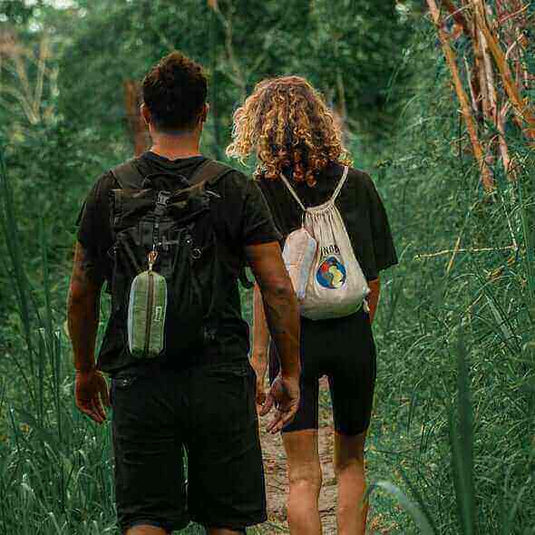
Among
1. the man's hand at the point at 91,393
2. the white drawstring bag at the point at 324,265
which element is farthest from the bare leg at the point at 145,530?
the white drawstring bag at the point at 324,265

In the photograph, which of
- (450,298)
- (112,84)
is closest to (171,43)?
(112,84)

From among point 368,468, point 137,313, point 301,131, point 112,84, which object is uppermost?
point 112,84

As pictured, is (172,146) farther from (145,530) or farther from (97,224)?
(145,530)

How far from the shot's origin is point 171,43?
17438 mm

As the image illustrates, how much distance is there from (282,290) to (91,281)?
583 millimetres

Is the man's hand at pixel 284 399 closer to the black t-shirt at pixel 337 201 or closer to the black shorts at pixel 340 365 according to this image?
the black shorts at pixel 340 365

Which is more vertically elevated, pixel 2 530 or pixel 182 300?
pixel 182 300

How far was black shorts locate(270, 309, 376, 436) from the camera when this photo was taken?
436 centimetres

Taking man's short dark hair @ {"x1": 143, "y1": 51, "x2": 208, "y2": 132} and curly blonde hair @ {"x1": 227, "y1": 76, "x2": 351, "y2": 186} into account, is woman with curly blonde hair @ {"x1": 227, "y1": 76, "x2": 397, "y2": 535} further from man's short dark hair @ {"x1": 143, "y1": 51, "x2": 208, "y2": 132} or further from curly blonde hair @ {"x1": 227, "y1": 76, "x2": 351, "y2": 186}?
man's short dark hair @ {"x1": 143, "y1": 51, "x2": 208, "y2": 132}

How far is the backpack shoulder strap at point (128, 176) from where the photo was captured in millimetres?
3621

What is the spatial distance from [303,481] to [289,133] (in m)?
1.23

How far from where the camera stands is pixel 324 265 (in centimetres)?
434

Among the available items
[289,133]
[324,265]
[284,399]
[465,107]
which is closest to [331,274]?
[324,265]

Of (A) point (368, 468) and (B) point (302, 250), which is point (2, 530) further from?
(A) point (368, 468)
